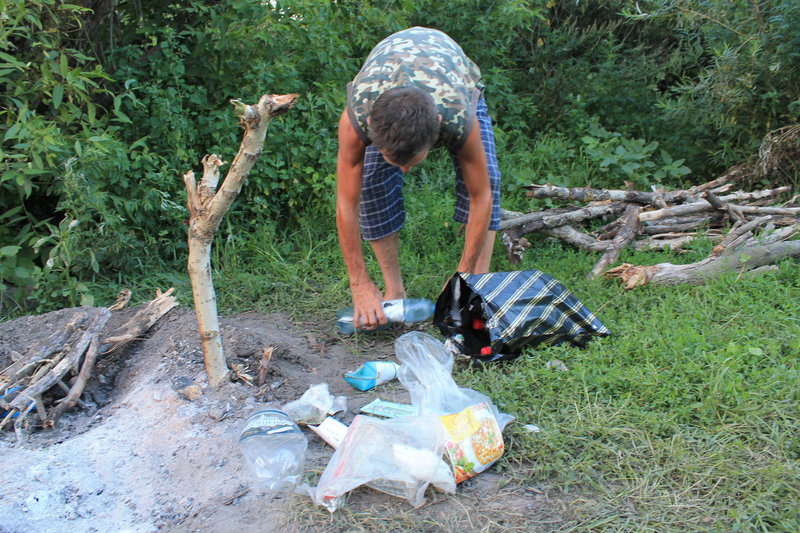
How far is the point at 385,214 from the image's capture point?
11.8ft

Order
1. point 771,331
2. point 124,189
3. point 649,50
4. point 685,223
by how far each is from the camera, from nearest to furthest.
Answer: point 771,331 < point 124,189 < point 685,223 < point 649,50

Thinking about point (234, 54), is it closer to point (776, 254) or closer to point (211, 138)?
point (211, 138)

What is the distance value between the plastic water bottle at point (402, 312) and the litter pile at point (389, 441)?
711mm

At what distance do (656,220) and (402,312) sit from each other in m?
1.95

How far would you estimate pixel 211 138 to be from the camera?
14.6 feet

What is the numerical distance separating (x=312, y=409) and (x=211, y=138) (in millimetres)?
2456

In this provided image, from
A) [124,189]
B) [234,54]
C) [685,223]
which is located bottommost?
[685,223]

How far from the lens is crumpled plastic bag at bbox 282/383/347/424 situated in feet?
8.64

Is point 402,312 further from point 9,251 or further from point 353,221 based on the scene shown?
point 9,251

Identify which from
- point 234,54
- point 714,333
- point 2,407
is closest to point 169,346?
point 2,407

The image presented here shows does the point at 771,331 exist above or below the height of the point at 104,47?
below

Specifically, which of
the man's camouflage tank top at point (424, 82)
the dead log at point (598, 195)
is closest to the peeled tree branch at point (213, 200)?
the man's camouflage tank top at point (424, 82)

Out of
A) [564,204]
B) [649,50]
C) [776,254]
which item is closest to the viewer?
[776,254]

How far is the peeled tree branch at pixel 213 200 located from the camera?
2410 millimetres
